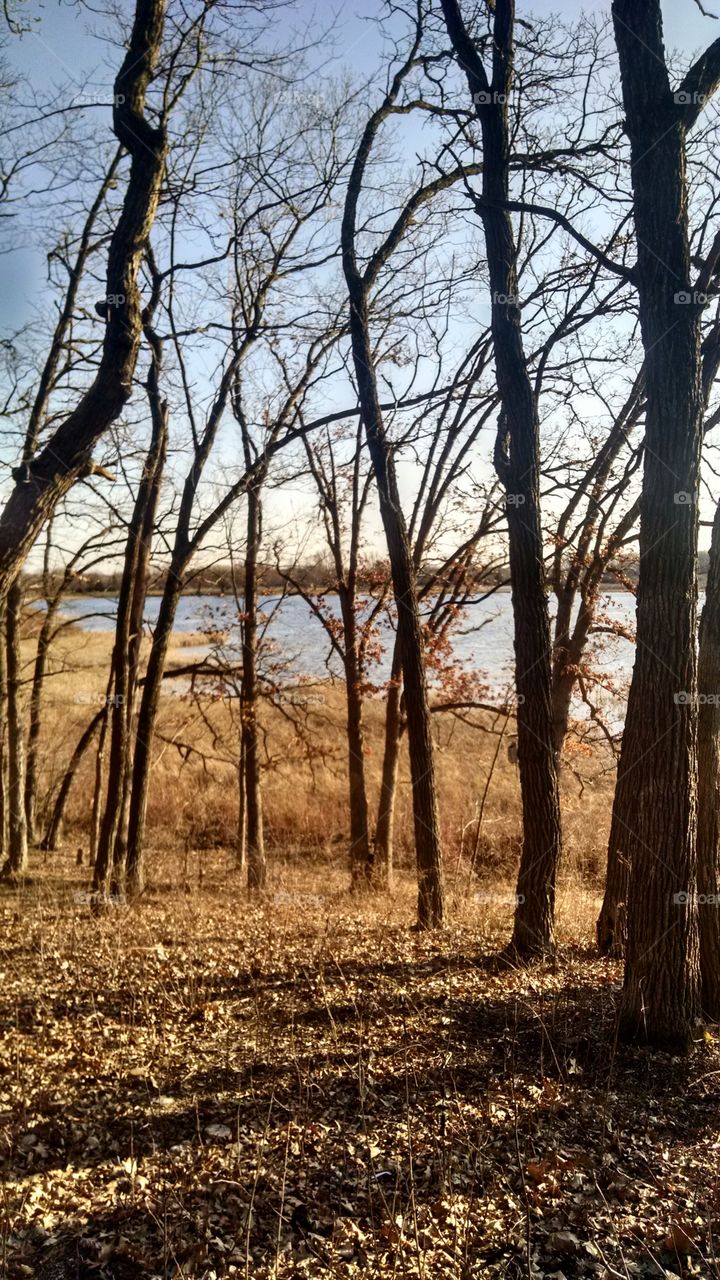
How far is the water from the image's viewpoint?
15.4 m

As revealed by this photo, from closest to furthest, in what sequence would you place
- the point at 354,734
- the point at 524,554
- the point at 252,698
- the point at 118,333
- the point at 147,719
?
the point at 118,333
the point at 524,554
the point at 147,719
the point at 252,698
the point at 354,734

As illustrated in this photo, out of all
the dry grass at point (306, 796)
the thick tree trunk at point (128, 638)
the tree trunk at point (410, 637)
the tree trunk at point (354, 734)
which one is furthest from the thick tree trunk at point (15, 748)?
the tree trunk at point (410, 637)

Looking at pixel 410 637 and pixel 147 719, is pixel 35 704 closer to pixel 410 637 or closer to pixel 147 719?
Result: pixel 147 719

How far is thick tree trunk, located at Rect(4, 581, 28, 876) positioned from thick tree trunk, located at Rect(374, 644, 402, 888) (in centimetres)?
655

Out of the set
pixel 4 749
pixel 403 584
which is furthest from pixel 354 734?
pixel 403 584

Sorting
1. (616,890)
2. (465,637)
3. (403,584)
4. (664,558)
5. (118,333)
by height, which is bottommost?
(616,890)

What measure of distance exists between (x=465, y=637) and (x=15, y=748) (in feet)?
28.8

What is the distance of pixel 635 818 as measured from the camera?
538cm

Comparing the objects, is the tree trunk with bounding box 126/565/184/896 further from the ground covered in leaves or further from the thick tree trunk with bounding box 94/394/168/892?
the ground covered in leaves

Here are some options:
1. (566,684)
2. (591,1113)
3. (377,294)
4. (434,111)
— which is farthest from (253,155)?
(591,1113)

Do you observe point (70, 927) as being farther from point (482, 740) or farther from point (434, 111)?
point (482, 740)

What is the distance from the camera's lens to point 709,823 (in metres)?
5.85

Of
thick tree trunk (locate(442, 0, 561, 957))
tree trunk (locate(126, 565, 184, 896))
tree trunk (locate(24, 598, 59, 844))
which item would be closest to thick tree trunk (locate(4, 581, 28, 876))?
tree trunk (locate(24, 598, 59, 844))

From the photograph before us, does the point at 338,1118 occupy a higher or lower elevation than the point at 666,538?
lower
